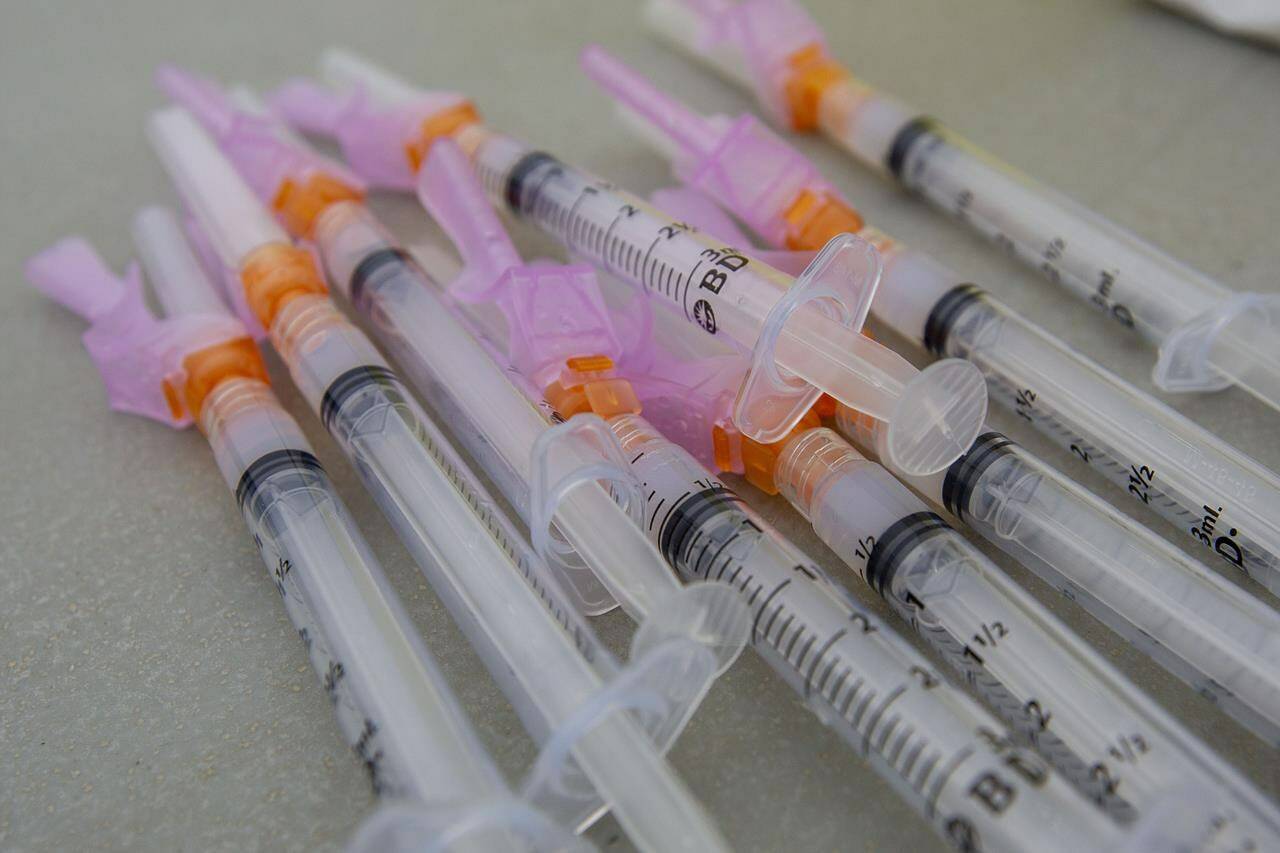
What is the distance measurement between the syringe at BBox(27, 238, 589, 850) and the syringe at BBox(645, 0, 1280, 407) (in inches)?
39.2

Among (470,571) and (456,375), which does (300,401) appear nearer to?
(456,375)

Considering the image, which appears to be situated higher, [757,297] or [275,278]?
[757,297]

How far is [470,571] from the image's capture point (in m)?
1.14

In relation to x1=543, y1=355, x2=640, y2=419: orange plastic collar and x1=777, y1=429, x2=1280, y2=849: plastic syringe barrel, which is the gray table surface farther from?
x1=543, y1=355, x2=640, y2=419: orange plastic collar

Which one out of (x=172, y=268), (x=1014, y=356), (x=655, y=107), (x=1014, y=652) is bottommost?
(x=172, y=268)

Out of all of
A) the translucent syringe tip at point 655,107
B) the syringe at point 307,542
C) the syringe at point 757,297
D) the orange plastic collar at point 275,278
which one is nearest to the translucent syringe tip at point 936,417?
the syringe at point 757,297

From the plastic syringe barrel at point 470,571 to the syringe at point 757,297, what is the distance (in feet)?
1.06

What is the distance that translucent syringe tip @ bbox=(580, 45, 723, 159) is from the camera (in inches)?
65.5

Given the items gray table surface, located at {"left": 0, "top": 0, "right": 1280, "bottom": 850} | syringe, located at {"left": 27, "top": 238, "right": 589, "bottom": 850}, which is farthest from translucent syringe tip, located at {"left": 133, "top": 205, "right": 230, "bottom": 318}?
gray table surface, located at {"left": 0, "top": 0, "right": 1280, "bottom": 850}

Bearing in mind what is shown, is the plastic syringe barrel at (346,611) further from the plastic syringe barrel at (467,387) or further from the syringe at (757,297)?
the syringe at (757,297)

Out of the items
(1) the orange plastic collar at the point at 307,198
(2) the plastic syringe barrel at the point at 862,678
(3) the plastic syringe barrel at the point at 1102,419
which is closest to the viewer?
(2) the plastic syringe barrel at the point at 862,678

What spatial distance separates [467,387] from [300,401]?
1.16 feet

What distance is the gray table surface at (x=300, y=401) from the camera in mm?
1131

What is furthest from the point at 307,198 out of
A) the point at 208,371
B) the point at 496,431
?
the point at 496,431
